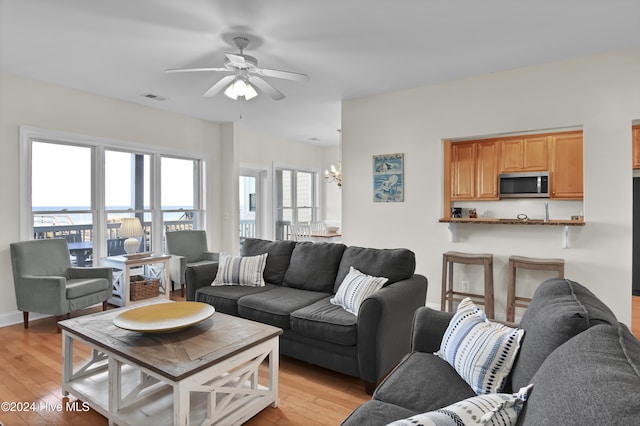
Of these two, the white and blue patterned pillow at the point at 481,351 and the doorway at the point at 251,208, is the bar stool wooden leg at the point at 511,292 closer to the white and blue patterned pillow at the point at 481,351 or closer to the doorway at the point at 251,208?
the white and blue patterned pillow at the point at 481,351

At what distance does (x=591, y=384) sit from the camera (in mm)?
748

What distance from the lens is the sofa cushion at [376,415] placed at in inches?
51.5

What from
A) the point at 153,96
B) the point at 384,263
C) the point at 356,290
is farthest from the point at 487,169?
the point at 153,96

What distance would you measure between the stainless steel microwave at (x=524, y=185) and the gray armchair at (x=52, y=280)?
546 cm

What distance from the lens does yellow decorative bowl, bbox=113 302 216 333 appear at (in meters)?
2.06

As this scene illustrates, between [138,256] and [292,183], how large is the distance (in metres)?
4.13

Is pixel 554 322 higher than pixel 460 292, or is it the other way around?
pixel 554 322

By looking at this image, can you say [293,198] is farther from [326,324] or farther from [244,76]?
[326,324]

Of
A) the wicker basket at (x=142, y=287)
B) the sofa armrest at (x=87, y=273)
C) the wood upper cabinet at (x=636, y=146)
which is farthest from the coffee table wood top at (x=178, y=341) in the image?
the wood upper cabinet at (x=636, y=146)

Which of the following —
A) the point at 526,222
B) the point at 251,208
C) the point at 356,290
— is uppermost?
the point at 251,208

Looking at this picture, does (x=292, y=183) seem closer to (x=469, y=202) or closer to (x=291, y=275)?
(x=469, y=202)

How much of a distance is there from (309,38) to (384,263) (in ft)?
6.53

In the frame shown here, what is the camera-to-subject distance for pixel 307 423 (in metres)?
2.10

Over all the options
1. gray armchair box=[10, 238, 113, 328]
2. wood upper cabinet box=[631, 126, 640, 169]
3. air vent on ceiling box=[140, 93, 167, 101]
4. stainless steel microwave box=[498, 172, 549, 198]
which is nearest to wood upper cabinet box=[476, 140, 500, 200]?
stainless steel microwave box=[498, 172, 549, 198]
